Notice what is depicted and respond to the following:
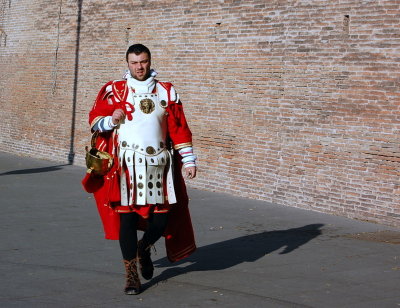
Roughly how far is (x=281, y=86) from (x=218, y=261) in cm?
484

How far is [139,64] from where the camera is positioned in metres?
6.76

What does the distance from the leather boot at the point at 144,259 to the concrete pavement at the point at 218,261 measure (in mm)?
98

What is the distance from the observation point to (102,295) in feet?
21.4

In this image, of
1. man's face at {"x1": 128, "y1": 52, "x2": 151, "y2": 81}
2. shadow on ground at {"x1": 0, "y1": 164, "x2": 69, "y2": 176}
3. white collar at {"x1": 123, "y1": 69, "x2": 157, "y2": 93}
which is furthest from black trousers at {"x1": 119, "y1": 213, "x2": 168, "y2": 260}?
shadow on ground at {"x1": 0, "y1": 164, "x2": 69, "y2": 176}

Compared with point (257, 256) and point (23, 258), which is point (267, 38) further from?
point (23, 258)

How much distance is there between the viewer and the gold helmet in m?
6.82

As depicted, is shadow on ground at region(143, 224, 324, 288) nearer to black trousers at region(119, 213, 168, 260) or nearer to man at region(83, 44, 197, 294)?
black trousers at region(119, 213, 168, 260)

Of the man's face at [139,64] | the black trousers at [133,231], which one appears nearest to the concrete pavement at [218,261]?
the black trousers at [133,231]

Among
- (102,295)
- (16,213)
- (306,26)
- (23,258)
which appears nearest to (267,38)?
(306,26)

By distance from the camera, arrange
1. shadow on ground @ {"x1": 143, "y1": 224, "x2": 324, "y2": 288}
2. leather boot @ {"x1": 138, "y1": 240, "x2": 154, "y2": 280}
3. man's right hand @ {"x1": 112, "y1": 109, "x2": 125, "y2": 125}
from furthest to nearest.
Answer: shadow on ground @ {"x1": 143, "y1": 224, "x2": 324, "y2": 288}
leather boot @ {"x1": 138, "y1": 240, "x2": 154, "y2": 280}
man's right hand @ {"x1": 112, "y1": 109, "x2": 125, "y2": 125}

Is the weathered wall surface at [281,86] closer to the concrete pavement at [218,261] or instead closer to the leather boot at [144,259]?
the concrete pavement at [218,261]

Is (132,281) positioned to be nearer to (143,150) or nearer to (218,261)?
(143,150)

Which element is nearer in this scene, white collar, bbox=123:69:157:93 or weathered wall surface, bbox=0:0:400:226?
white collar, bbox=123:69:157:93

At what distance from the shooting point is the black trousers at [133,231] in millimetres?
6762
